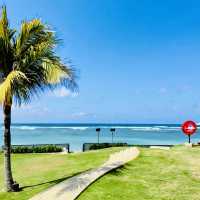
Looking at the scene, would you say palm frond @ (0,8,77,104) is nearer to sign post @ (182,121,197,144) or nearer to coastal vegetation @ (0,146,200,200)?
coastal vegetation @ (0,146,200,200)

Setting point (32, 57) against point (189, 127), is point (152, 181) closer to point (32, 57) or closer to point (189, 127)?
point (32, 57)

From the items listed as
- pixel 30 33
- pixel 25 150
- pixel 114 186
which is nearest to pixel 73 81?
pixel 30 33

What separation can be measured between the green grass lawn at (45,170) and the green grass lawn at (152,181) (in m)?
2.15

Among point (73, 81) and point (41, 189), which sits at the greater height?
point (73, 81)

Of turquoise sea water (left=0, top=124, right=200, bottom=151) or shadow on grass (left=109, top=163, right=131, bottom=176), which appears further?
turquoise sea water (left=0, top=124, right=200, bottom=151)

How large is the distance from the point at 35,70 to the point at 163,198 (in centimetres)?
643

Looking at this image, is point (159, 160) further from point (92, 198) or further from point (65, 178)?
point (92, 198)

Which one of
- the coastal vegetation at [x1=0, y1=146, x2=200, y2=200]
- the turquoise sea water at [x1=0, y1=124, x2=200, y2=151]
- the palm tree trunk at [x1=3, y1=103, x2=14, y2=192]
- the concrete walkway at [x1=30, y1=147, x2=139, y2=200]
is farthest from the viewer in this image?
the turquoise sea water at [x1=0, y1=124, x2=200, y2=151]

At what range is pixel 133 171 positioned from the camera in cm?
1432

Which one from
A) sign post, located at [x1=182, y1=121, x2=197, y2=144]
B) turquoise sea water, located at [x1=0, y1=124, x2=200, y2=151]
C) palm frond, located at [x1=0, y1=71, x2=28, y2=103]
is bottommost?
turquoise sea water, located at [x1=0, y1=124, x2=200, y2=151]

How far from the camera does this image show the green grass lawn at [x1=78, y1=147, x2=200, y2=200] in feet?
36.1

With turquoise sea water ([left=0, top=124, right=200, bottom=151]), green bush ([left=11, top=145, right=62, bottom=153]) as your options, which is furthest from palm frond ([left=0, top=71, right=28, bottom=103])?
turquoise sea water ([left=0, top=124, right=200, bottom=151])

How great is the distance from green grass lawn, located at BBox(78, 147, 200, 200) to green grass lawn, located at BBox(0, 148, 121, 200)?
2.15 metres

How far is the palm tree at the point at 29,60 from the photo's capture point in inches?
472
